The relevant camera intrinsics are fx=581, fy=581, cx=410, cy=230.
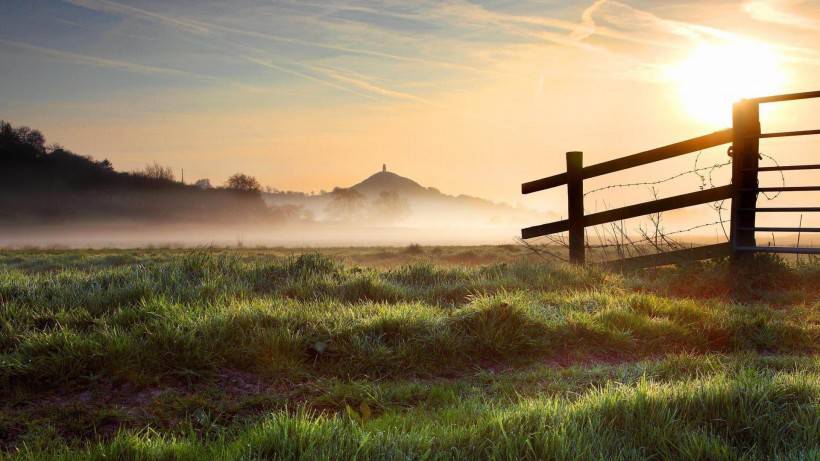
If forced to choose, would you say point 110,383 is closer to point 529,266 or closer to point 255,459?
point 255,459

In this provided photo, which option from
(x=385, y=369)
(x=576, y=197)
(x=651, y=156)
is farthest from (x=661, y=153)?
(x=385, y=369)

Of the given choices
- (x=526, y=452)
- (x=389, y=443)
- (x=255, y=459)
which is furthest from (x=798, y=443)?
(x=255, y=459)

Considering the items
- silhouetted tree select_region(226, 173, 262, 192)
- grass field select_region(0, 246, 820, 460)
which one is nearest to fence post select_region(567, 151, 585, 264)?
grass field select_region(0, 246, 820, 460)

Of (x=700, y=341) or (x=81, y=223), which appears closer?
(x=700, y=341)

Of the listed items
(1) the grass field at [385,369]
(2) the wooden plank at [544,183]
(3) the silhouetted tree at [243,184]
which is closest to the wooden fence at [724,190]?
(2) the wooden plank at [544,183]

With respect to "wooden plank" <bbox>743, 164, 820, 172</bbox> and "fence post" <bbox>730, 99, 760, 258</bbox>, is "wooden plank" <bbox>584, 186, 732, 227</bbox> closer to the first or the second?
"fence post" <bbox>730, 99, 760, 258</bbox>

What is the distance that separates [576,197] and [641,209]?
3.55 feet

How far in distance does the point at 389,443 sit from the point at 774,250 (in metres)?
8.44

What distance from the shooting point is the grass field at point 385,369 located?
2988 millimetres

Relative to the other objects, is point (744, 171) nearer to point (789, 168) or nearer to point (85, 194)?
point (789, 168)

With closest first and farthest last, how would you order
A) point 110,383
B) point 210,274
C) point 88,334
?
point 110,383 < point 88,334 < point 210,274

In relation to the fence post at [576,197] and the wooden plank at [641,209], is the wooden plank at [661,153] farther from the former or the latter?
the wooden plank at [641,209]

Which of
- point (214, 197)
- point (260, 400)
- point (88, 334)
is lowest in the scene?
point (260, 400)

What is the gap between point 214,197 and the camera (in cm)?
10362
